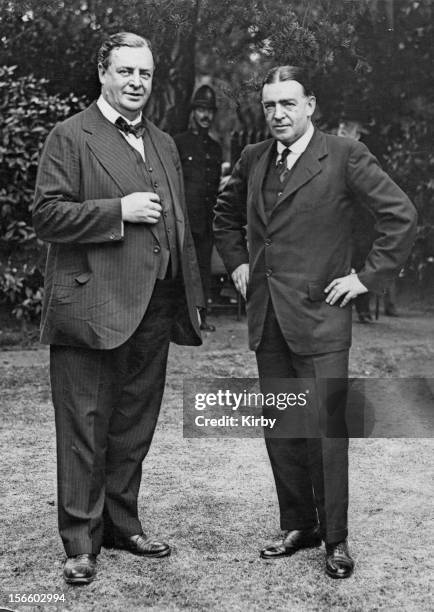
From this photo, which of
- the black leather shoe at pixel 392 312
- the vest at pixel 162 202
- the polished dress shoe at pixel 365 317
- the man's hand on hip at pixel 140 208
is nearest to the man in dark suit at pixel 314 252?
the vest at pixel 162 202

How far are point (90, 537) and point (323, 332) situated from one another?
1066 mm

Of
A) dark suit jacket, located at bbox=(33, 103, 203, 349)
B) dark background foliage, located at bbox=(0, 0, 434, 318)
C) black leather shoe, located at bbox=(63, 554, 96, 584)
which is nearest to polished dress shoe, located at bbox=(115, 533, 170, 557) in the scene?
black leather shoe, located at bbox=(63, 554, 96, 584)

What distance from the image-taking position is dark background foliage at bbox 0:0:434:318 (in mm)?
5914

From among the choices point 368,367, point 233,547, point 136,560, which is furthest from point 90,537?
point 368,367

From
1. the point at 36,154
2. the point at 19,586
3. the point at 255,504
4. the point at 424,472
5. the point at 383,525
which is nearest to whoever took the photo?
the point at 19,586

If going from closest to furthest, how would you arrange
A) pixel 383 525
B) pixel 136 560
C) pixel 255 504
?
pixel 136 560
pixel 383 525
pixel 255 504

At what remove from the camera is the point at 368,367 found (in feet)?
22.5

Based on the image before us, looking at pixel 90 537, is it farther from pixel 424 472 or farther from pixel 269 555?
pixel 424 472

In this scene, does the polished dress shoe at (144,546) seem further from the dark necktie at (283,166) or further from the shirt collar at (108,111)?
the shirt collar at (108,111)

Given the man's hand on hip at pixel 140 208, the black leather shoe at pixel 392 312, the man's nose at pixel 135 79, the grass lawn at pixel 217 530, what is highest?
the man's nose at pixel 135 79

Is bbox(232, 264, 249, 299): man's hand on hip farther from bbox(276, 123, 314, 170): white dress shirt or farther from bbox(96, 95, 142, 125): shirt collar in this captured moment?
bbox(96, 95, 142, 125): shirt collar

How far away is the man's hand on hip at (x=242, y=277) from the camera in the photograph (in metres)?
3.46

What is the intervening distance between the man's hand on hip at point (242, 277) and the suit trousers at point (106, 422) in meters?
0.24

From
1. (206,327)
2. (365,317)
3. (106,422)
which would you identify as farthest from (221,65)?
(106,422)
